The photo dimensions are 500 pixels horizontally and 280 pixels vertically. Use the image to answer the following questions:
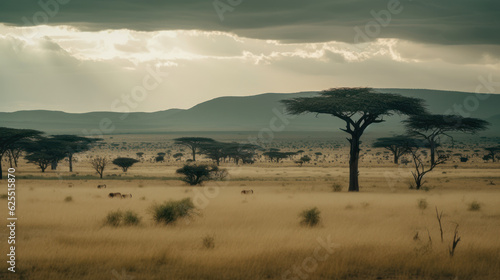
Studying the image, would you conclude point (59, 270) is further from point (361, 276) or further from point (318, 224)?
point (318, 224)

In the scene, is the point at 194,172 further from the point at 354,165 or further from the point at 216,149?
the point at 216,149

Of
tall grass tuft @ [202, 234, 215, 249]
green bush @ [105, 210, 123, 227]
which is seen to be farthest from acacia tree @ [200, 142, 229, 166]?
tall grass tuft @ [202, 234, 215, 249]

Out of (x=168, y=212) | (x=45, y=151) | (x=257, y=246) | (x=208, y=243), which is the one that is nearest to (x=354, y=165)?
(x=168, y=212)

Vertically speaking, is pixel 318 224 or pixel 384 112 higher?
pixel 384 112

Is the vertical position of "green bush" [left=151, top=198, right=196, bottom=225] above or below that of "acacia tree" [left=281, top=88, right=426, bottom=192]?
below

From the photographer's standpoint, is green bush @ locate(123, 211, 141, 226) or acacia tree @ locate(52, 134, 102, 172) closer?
green bush @ locate(123, 211, 141, 226)

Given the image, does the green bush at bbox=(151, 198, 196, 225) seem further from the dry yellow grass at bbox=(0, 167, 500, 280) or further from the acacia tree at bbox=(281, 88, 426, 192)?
the acacia tree at bbox=(281, 88, 426, 192)

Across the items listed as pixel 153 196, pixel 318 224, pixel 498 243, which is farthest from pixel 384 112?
pixel 498 243

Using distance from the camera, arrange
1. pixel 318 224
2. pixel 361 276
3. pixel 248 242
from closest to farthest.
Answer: pixel 361 276 < pixel 248 242 < pixel 318 224

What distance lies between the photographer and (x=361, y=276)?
472 inches

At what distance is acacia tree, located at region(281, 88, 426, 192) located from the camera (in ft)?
121

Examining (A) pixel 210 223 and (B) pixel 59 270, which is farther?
(A) pixel 210 223

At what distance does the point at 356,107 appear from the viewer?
36.4m

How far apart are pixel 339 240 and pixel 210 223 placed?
5797 mm
